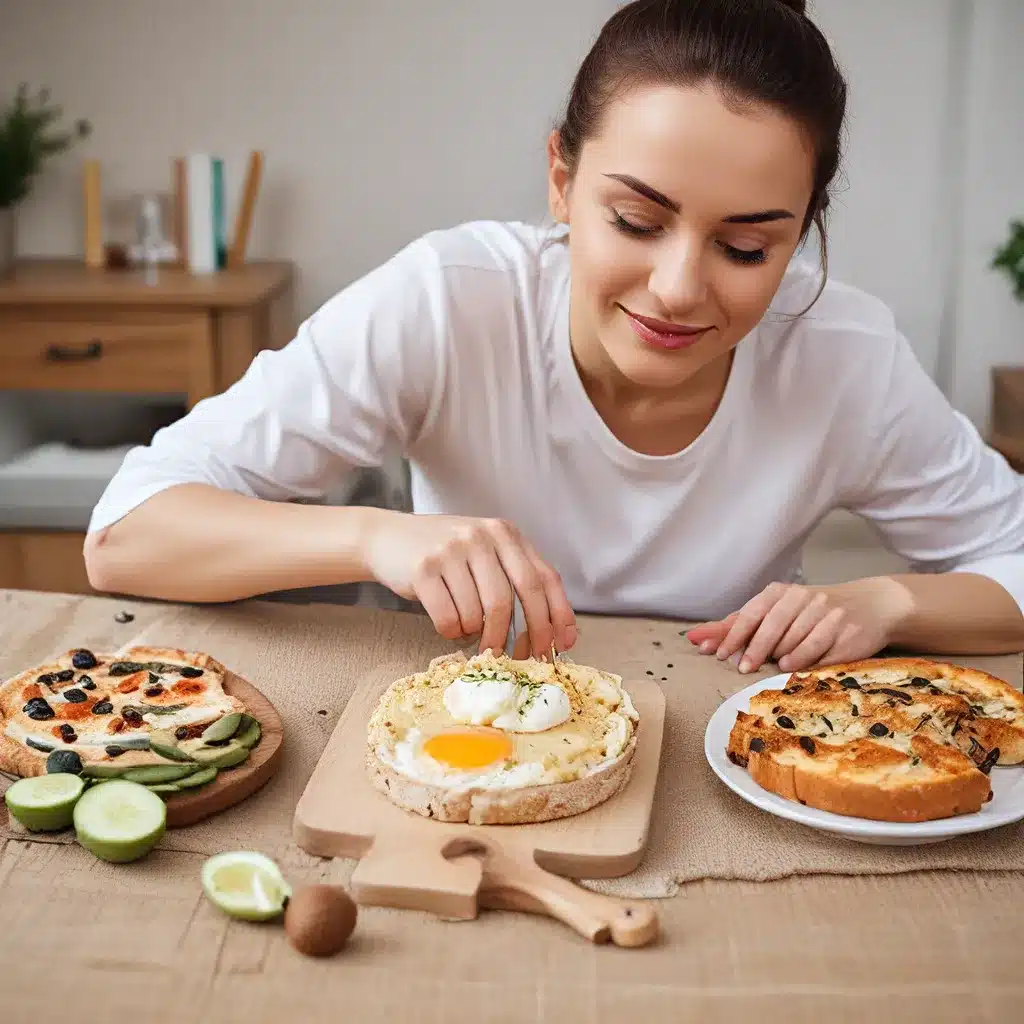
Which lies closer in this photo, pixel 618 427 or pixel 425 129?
pixel 618 427

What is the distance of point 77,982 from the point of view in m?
1.00

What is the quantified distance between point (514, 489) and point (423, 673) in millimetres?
630

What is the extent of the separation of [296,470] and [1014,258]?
3.40m

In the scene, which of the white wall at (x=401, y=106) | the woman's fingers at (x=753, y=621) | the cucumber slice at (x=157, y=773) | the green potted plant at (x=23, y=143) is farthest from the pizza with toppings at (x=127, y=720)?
the white wall at (x=401, y=106)

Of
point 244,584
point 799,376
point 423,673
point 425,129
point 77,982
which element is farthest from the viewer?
point 425,129

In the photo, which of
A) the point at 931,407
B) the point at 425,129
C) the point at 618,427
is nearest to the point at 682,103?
the point at 618,427

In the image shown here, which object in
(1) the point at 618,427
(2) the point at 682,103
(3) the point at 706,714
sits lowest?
(3) the point at 706,714

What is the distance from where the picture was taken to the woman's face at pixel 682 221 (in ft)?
4.88

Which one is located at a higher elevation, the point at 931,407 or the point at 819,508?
the point at 931,407

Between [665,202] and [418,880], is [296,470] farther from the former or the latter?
[418,880]

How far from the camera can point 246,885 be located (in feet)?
3.69

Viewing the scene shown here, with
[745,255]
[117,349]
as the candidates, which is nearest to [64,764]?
[745,255]

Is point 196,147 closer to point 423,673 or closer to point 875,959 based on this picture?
point 423,673

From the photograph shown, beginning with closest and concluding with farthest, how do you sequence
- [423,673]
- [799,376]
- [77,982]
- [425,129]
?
1. [77,982]
2. [423,673]
3. [799,376]
4. [425,129]
